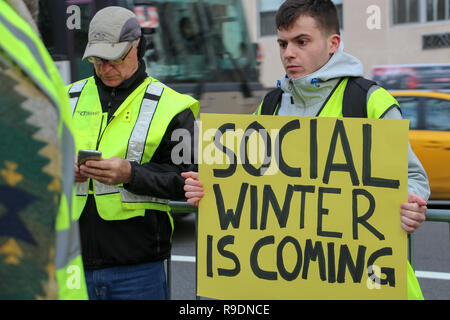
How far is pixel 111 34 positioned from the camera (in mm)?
2619

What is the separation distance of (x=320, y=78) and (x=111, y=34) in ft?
2.81

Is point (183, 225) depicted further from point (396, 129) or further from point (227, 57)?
point (396, 129)

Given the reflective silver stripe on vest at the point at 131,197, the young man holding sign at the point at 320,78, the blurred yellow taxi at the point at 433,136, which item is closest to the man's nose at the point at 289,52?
the young man holding sign at the point at 320,78

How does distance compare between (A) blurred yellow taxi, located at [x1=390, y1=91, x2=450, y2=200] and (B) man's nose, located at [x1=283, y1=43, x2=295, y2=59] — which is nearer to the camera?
(B) man's nose, located at [x1=283, y1=43, x2=295, y2=59]

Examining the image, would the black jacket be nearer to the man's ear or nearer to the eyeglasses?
the eyeglasses

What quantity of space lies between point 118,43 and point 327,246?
1.14 m

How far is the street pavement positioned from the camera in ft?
19.5

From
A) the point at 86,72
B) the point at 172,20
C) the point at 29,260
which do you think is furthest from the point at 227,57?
the point at 29,260

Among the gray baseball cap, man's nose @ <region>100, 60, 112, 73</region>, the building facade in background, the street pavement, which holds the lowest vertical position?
the street pavement

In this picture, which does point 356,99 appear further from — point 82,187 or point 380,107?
point 82,187

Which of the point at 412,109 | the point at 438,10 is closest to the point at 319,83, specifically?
the point at 412,109

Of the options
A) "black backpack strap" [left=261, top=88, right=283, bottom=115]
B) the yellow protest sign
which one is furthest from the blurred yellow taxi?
the yellow protest sign

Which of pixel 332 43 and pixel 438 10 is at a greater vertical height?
pixel 438 10

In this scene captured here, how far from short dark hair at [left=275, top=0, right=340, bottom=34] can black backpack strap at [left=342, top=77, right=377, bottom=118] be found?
0.89 ft
